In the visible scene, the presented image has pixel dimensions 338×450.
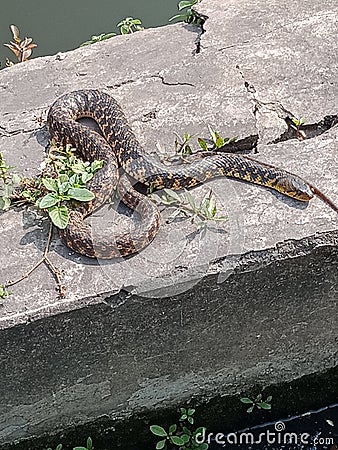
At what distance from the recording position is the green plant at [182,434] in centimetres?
341

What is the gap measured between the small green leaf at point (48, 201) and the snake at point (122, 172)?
0.11 meters

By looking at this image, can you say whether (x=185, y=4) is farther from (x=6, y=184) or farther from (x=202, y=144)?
(x=6, y=184)

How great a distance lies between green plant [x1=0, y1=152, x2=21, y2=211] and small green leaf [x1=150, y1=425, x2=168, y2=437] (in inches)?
48.9

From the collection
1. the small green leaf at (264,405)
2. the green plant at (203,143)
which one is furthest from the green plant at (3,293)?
the small green leaf at (264,405)

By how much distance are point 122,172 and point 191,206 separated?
425 mm

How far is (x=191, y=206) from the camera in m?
3.31

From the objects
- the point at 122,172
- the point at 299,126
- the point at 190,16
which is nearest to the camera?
the point at 122,172

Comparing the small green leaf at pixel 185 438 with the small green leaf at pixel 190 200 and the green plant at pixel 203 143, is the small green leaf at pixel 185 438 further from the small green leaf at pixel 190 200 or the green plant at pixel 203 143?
the green plant at pixel 203 143

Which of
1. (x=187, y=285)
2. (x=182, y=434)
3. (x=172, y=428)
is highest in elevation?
(x=187, y=285)

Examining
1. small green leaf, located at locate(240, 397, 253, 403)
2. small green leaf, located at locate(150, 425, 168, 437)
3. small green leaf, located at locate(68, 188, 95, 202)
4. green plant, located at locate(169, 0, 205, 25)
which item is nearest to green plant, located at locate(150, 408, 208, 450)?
small green leaf, located at locate(150, 425, 168, 437)

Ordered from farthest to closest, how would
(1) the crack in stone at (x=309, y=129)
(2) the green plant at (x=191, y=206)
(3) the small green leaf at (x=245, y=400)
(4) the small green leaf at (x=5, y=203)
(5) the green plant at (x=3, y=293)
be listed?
(1) the crack in stone at (x=309, y=129)
(3) the small green leaf at (x=245, y=400)
(4) the small green leaf at (x=5, y=203)
(2) the green plant at (x=191, y=206)
(5) the green plant at (x=3, y=293)

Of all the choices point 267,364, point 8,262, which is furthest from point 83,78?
point 267,364

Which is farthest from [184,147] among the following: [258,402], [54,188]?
[258,402]

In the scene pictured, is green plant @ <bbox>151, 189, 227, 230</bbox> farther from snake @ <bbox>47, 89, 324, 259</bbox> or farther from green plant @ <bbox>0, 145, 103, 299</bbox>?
green plant @ <bbox>0, 145, 103, 299</bbox>
